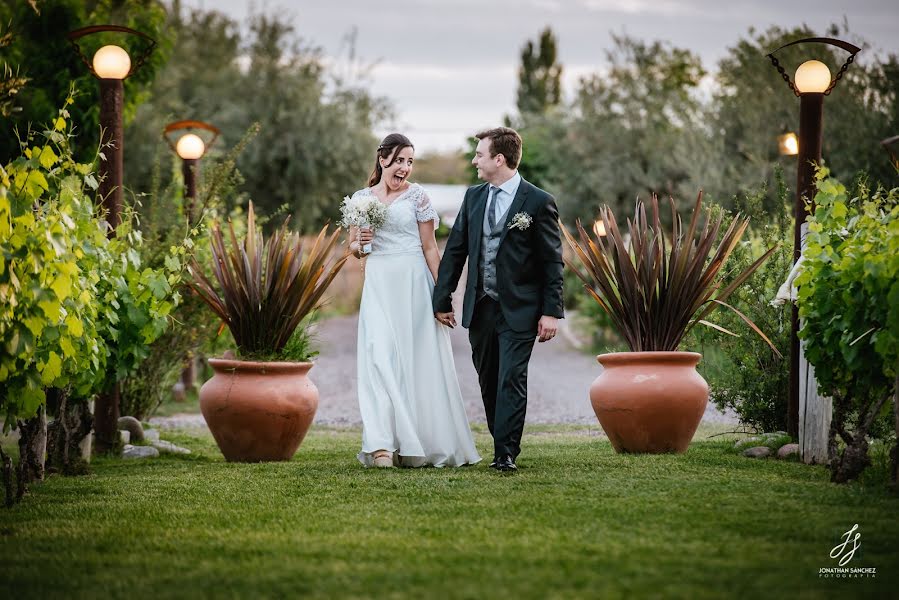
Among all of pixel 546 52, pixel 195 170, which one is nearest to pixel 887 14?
pixel 195 170

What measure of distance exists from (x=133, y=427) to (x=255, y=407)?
2.04m

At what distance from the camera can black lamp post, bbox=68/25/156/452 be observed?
7.62 meters

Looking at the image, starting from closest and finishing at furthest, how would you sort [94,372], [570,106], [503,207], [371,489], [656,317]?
[371,489]
[94,372]
[503,207]
[656,317]
[570,106]

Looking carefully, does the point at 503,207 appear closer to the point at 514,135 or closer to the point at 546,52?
the point at 514,135

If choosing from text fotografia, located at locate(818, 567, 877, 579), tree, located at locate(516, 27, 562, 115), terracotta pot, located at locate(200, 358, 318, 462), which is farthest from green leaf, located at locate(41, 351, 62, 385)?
tree, located at locate(516, 27, 562, 115)

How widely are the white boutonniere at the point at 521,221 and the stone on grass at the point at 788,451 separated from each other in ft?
7.74

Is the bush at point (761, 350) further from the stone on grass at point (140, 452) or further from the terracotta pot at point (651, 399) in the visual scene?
the stone on grass at point (140, 452)

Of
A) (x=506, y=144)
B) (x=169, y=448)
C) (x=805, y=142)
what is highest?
(x=805, y=142)

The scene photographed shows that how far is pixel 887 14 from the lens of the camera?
19.5 metres

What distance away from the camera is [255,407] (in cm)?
689

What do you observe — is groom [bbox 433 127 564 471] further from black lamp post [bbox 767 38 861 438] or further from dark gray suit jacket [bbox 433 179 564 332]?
black lamp post [bbox 767 38 861 438]

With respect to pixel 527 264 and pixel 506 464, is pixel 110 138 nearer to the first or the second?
pixel 527 264

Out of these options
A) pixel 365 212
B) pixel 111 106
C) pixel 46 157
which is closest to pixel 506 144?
pixel 365 212

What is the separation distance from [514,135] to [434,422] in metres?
1.88
